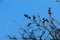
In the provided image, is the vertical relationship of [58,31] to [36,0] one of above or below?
below

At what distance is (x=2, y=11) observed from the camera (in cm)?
273

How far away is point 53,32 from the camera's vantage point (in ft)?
5.39

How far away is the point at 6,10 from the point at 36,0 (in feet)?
1.29

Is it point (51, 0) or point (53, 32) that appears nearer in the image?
point (53, 32)

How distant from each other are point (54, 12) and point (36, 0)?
0.87 feet

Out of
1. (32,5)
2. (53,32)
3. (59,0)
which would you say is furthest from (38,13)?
(53,32)

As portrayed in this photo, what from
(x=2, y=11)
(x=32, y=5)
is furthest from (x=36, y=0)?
(x=2, y=11)

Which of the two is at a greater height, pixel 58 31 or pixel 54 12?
pixel 54 12

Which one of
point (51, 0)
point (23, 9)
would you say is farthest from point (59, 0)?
point (23, 9)

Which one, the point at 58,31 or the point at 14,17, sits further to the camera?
the point at 14,17

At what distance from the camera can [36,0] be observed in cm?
267

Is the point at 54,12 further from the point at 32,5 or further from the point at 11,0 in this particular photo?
the point at 11,0

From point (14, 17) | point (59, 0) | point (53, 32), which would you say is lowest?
point (53, 32)

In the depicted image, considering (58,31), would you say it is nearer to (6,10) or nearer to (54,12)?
(54,12)
